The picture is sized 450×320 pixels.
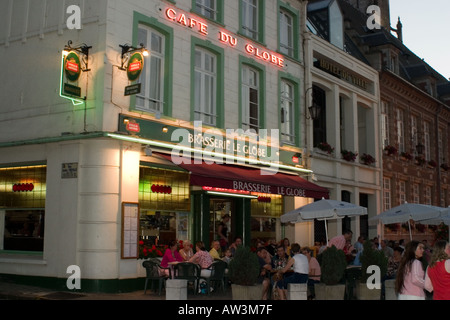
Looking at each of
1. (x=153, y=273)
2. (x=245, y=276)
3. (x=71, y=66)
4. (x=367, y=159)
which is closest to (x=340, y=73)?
(x=367, y=159)

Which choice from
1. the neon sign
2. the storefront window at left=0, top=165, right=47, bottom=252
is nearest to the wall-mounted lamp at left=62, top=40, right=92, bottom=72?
the neon sign

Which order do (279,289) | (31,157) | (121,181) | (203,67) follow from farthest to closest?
(203,67), (31,157), (121,181), (279,289)

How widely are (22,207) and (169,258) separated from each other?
409 cm

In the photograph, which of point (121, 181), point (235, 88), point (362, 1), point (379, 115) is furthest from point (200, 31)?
point (362, 1)

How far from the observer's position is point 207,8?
1633cm

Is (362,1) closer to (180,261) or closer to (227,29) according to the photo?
(227,29)

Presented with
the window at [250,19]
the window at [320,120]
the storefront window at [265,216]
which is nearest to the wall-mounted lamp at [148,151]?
the storefront window at [265,216]

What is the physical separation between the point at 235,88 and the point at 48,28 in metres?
5.54

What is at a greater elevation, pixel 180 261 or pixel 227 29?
pixel 227 29

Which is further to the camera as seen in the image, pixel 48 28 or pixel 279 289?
pixel 48 28

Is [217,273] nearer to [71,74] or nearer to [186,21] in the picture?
[71,74]

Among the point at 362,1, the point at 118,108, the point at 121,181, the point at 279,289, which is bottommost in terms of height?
the point at 279,289

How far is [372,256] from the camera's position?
12.0 m

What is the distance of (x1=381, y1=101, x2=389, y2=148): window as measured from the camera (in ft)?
85.9
